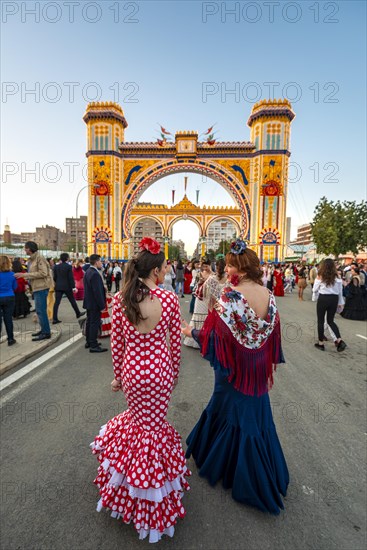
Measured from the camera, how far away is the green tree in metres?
24.7

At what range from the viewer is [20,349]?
5.21 meters

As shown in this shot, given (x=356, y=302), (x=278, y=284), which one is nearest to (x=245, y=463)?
(x=356, y=302)

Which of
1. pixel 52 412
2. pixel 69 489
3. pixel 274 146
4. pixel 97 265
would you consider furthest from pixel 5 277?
pixel 274 146

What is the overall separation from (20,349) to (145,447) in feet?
13.9

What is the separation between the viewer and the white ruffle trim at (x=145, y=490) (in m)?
1.80

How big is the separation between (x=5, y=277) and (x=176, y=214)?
105 ft

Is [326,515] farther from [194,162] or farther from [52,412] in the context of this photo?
[194,162]

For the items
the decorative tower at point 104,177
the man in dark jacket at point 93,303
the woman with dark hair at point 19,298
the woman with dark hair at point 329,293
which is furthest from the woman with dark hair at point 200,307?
the decorative tower at point 104,177

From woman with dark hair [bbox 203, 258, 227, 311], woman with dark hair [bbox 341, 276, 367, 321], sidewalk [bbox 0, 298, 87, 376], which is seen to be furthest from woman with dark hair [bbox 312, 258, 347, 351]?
sidewalk [bbox 0, 298, 87, 376]

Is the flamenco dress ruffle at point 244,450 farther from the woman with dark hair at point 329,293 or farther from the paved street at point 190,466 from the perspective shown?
the woman with dark hair at point 329,293

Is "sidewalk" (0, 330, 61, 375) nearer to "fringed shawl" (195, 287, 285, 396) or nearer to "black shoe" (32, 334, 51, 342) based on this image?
"black shoe" (32, 334, 51, 342)

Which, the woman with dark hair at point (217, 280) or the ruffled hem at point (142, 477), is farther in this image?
the woman with dark hair at point (217, 280)

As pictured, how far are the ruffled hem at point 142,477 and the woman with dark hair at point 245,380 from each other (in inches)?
15.5

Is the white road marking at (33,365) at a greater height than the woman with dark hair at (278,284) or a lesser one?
lesser
